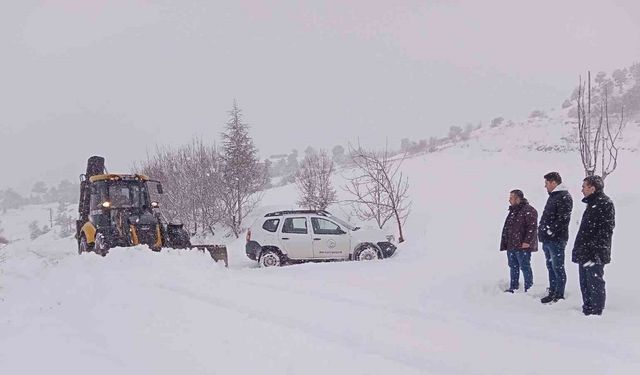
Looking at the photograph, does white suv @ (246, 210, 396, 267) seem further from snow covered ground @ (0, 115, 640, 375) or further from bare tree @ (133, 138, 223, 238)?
bare tree @ (133, 138, 223, 238)

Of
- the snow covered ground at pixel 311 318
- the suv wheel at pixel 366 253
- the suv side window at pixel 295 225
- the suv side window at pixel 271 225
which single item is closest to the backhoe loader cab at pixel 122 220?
the snow covered ground at pixel 311 318

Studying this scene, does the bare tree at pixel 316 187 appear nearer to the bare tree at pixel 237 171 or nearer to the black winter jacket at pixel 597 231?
the bare tree at pixel 237 171

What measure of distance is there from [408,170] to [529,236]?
2312 cm

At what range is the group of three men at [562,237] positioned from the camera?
622cm

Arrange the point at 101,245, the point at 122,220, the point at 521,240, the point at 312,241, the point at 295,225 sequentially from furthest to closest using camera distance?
the point at 295,225
the point at 312,241
the point at 122,220
the point at 101,245
the point at 521,240

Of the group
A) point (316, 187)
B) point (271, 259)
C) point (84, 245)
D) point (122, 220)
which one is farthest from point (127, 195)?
point (316, 187)

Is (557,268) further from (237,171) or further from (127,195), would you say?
(237,171)

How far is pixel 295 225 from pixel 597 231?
27.9ft

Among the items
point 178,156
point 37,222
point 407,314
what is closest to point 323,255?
point 407,314

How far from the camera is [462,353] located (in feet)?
16.4

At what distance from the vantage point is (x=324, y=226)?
1370 centimetres

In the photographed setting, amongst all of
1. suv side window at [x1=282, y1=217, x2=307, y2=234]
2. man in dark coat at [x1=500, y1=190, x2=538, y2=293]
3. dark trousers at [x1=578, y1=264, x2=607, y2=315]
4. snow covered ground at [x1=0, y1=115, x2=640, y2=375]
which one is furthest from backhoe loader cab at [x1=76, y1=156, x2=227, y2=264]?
dark trousers at [x1=578, y1=264, x2=607, y2=315]

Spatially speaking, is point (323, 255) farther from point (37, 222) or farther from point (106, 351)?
point (37, 222)

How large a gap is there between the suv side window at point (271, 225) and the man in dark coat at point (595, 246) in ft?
28.1
